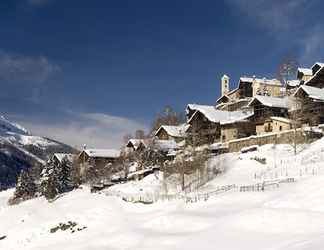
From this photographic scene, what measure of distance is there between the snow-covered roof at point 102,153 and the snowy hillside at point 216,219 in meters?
41.2

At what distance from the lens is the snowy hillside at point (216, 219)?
24.2 meters

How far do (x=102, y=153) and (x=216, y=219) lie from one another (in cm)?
6982

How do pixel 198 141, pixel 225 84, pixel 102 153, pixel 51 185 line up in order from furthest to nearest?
pixel 225 84, pixel 102 153, pixel 198 141, pixel 51 185

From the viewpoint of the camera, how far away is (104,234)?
3253 centimetres

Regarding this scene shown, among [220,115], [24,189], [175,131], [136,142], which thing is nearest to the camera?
[220,115]

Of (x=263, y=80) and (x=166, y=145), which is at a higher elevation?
(x=263, y=80)

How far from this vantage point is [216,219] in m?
29.5

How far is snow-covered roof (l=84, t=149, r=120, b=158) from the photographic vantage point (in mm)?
95475

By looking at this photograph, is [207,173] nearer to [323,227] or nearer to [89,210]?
[89,210]

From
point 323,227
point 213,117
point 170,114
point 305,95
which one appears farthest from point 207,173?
point 170,114

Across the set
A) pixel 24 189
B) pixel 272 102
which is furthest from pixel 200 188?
pixel 24 189

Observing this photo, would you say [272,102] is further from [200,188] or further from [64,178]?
[64,178]

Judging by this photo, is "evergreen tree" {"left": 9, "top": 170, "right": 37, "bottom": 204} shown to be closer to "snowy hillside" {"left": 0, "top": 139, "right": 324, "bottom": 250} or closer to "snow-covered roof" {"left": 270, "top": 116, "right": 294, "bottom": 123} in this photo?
"snowy hillside" {"left": 0, "top": 139, "right": 324, "bottom": 250}

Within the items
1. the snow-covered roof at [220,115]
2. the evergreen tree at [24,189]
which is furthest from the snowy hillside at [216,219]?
the evergreen tree at [24,189]
